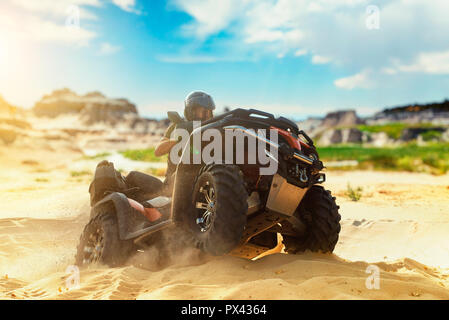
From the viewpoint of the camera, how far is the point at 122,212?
502 centimetres

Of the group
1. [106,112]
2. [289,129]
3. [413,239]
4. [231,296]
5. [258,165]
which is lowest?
[413,239]

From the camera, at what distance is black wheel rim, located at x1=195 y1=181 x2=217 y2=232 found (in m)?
3.74

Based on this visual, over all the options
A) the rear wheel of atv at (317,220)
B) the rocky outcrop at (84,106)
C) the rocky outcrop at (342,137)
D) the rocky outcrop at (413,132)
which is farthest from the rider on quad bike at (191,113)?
the rocky outcrop at (84,106)

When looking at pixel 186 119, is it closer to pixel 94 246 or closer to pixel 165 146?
pixel 165 146

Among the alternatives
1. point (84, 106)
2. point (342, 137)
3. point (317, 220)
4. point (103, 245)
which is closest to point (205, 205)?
point (317, 220)

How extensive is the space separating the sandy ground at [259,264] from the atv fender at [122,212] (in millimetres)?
384

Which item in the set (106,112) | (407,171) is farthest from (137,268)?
(106,112)

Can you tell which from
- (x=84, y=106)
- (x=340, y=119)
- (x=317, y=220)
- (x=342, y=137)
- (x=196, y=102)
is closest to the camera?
(x=317, y=220)

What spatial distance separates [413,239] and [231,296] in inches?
227

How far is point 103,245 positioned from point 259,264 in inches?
80.0

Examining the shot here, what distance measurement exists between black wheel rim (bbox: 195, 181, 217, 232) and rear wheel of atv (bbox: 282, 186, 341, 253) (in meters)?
1.11

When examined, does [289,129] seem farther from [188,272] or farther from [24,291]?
[24,291]

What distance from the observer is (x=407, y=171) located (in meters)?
24.0

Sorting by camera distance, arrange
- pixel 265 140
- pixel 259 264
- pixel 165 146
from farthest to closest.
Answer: pixel 165 146 < pixel 259 264 < pixel 265 140
